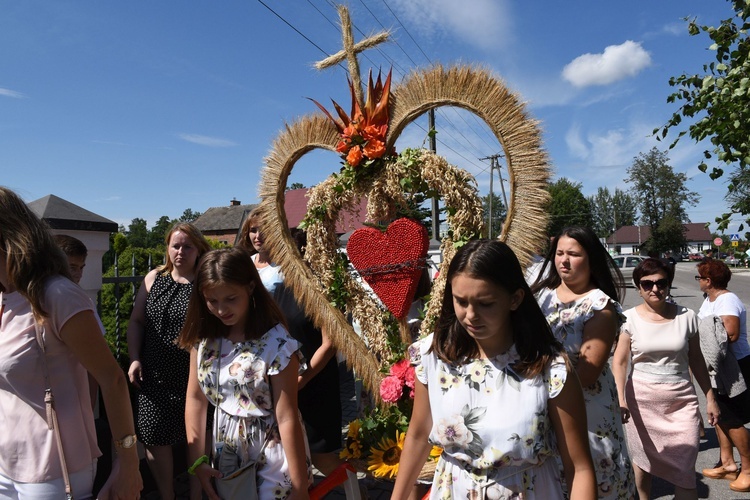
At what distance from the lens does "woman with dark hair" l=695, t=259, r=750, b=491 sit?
3514 mm

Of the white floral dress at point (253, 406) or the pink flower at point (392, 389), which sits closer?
the white floral dress at point (253, 406)

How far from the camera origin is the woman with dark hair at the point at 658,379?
291cm

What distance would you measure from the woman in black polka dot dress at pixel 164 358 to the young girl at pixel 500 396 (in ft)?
6.12

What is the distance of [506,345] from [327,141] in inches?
58.1

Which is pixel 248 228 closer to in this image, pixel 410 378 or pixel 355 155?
pixel 355 155

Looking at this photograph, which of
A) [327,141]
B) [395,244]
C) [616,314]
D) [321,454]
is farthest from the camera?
[321,454]

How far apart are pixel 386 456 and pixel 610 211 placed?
7575cm

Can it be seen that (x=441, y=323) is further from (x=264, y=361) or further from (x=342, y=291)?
(x=342, y=291)

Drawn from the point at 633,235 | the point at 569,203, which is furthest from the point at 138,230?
the point at 633,235

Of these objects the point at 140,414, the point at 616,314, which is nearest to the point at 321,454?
the point at 140,414

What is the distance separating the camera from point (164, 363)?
113 inches

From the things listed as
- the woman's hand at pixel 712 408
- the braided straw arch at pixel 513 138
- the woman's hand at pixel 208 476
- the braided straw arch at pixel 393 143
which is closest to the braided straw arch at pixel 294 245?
the braided straw arch at pixel 393 143

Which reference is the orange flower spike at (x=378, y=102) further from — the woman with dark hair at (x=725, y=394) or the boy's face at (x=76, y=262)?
the woman with dark hair at (x=725, y=394)

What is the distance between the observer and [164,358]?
287 centimetres
